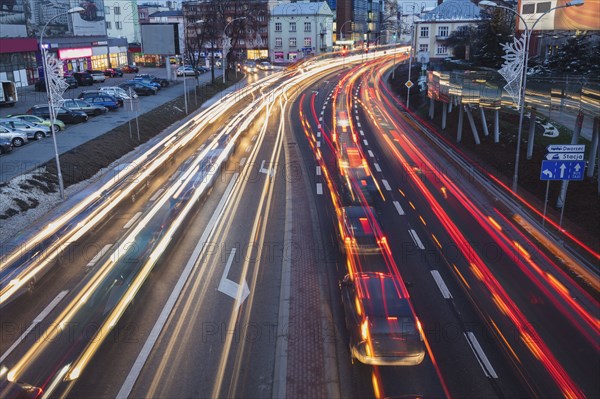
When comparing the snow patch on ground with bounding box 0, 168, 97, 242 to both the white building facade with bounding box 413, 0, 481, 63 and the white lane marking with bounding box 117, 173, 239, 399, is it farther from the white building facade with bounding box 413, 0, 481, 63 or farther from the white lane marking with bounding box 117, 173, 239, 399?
the white building facade with bounding box 413, 0, 481, 63

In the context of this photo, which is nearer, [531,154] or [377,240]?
[377,240]

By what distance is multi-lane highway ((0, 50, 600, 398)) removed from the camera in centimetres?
1043

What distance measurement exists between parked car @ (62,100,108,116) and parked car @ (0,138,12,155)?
487 inches

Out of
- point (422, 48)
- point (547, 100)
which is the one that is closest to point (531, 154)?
point (547, 100)

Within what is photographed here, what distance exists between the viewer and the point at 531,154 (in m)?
25.4

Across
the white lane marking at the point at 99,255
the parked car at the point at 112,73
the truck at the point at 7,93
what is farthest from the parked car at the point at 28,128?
the parked car at the point at 112,73

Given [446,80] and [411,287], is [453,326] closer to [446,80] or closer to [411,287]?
[411,287]

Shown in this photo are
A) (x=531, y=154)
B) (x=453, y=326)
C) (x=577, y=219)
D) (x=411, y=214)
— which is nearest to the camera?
(x=453, y=326)

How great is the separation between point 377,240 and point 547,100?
13.1m

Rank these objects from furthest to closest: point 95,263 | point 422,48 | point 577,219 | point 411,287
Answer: point 422,48, point 577,219, point 95,263, point 411,287

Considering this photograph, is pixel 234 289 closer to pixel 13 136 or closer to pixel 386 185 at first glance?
pixel 386 185

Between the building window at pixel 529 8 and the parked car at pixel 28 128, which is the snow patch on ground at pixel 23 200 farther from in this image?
the building window at pixel 529 8

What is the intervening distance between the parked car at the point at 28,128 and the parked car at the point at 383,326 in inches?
1084

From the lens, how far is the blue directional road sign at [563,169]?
1728 cm
